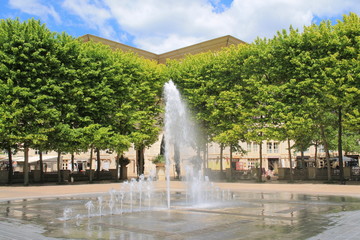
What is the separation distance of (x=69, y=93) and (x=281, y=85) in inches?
680

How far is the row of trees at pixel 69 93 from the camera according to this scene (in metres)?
26.8

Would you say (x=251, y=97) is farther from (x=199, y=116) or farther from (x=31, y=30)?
(x=31, y=30)

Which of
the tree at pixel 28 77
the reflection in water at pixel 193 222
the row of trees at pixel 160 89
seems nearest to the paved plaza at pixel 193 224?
the reflection in water at pixel 193 222

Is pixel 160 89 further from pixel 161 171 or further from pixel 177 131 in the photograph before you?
pixel 161 171

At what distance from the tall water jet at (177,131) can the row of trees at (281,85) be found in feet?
5.82

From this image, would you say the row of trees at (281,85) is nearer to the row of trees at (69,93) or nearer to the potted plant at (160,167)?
the row of trees at (69,93)

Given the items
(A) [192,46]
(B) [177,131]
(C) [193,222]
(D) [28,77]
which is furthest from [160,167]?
(A) [192,46]

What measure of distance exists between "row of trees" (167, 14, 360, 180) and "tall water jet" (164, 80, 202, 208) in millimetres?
1775

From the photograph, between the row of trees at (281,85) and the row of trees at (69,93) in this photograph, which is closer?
the row of trees at (281,85)

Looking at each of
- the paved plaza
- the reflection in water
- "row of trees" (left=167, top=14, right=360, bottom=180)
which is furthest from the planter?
the paved plaza

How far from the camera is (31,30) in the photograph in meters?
27.8

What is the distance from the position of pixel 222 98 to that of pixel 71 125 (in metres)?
13.4

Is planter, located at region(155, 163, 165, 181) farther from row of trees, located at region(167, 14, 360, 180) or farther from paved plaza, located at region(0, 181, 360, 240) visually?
paved plaza, located at region(0, 181, 360, 240)

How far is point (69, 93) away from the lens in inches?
1171
